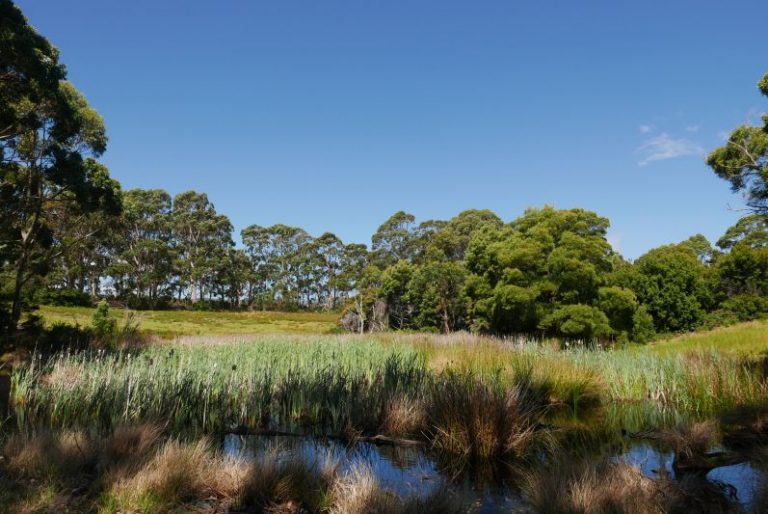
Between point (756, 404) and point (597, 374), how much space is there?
10.2ft

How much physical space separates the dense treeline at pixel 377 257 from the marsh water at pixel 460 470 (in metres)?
10.3

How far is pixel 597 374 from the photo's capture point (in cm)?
995

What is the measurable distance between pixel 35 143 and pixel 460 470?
1710 centimetres

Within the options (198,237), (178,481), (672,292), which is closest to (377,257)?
(198,237)

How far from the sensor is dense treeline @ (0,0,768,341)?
47.1 feet

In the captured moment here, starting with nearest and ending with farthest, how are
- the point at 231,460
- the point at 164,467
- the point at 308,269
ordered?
the point at 164,467
the point at 231,460
the point at 308,269

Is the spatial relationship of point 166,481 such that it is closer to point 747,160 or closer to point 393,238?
point 747,160

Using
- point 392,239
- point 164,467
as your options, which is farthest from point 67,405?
point 392,239

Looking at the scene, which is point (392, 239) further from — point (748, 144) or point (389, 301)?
point (748, 144)

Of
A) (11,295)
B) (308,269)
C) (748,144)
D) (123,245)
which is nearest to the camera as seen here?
(748,144)

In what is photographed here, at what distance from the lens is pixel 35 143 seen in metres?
15.7

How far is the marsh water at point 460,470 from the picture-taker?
431 centimetres

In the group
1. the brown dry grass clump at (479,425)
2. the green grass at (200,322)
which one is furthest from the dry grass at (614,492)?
the green grass at (200,322)

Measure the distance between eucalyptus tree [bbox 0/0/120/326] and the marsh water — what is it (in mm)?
11672
